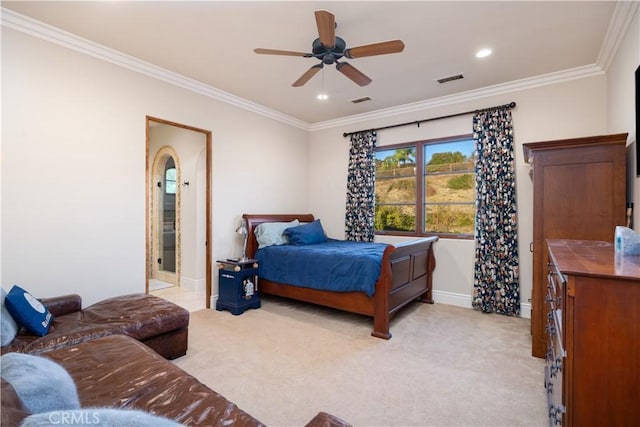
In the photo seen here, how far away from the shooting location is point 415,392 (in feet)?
7.14

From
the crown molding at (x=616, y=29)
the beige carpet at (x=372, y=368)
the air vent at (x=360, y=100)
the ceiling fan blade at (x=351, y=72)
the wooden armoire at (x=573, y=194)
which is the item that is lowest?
the beige carpet at (x=372, y=368)

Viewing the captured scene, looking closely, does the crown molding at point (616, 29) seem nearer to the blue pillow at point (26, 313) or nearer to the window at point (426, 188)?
the window at point (426, 188)

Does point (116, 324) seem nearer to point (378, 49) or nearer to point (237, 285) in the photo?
point (237, 285)

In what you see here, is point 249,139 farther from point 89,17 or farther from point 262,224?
point 89,17

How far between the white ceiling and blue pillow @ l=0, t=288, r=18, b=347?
2306mm

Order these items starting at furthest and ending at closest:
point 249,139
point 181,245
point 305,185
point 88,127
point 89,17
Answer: point 305,185 → point 181,245 → point 249,139 → point 88,127 → point 89,17

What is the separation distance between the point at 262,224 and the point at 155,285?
2365 mm

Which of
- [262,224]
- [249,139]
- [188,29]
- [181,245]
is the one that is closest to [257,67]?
[188,29]

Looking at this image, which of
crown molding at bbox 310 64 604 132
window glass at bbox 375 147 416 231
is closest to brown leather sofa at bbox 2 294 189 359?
window glass at bbox 375 147 416 231

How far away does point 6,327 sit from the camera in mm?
1874

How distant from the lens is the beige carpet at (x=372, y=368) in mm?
1975

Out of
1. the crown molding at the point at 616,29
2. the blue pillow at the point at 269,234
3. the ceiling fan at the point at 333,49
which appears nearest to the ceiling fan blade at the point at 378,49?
the ceiling fan at the point at 333,49

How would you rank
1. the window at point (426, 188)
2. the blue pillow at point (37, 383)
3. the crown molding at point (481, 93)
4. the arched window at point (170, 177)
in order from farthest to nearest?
the arched window at point (170, 177) < the window at point (426, 188) < the crown molding at point (481, 93) < the blue pillow at point (37, 383)

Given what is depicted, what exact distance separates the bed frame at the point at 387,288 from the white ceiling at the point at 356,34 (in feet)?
6.52
